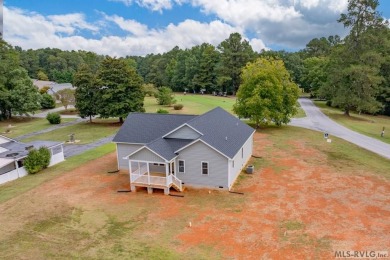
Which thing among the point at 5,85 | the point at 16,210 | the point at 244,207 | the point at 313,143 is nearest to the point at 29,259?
the point at 16,210

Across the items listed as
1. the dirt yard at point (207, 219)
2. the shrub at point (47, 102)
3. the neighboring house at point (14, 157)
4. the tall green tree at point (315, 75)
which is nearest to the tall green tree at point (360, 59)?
the tall green tree at point (315, 75)

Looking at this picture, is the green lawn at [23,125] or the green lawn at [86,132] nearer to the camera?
the green lawn at [86,132]

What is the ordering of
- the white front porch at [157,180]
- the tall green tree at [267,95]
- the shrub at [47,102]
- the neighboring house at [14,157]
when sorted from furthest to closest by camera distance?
the shrub at [47,102]
the tall green tree at [267,95]
the neighboring house at [14,157]
the white front porch at [157,180]

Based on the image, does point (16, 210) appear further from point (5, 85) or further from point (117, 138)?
point (5, 85)

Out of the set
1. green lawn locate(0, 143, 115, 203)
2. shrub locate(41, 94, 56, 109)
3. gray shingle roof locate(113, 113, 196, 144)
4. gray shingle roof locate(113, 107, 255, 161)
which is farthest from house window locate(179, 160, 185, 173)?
shrub locate(41, 94, 56, 109)

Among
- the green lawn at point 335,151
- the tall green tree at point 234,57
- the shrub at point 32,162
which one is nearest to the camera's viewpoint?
the green lawn at point 335,151

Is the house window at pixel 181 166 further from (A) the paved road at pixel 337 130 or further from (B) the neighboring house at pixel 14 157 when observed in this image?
(A) the paved road at pixel 337 130

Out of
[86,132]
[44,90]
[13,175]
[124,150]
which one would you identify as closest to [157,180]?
[124,150]
